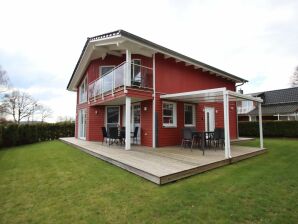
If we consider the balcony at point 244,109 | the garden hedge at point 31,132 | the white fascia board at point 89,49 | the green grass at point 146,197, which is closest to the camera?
the green grass at point 146,197

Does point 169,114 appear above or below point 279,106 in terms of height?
below

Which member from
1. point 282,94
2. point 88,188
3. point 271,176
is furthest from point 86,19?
point 282,94

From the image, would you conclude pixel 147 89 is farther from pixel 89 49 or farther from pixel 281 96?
pixel 281 96

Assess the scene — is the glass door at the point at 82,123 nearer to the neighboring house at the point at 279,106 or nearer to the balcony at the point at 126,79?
the balcony at the point at 126,79

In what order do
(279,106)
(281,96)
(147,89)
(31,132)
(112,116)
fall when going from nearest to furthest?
(147,89) → (112,116) → (31,132) → (279,106) → (281,96)

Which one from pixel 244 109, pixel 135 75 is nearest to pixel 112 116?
pixel 135 75

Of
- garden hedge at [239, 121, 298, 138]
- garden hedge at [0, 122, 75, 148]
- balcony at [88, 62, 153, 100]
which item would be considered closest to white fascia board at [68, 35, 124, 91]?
balcony at [88, 62, 153, 100]

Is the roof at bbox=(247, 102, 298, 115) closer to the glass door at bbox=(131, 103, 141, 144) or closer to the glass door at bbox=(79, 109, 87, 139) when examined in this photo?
the glass door at bbox=(131, 103, 141, 144)

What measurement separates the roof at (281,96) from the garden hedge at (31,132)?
26048 mm

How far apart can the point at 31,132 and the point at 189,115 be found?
42.7 ft

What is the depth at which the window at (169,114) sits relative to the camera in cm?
1001

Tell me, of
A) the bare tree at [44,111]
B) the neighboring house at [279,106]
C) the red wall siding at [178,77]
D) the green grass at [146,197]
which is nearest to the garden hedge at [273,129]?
the red wall siding at [178,77]

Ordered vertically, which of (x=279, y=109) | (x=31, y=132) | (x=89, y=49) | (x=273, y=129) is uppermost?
(x=89, y=49)

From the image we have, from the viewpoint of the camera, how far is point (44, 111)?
41.2 meters
